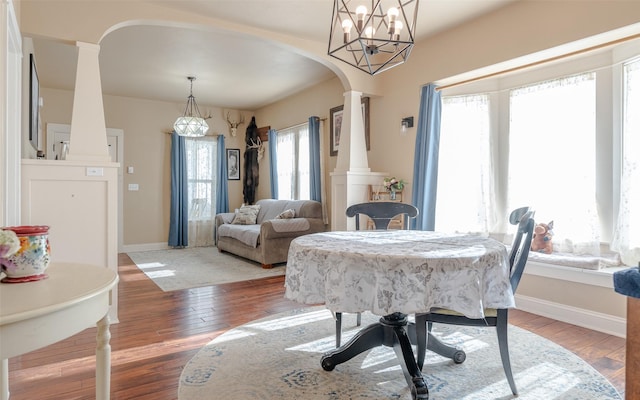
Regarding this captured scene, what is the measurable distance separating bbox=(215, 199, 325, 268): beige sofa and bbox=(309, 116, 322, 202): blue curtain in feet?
0.76

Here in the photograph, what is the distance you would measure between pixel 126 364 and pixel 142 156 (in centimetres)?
519

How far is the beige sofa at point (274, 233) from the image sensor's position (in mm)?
4914

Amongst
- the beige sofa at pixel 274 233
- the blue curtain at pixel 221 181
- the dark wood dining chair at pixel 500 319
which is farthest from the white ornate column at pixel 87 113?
the blue curtain at pixel 221 181

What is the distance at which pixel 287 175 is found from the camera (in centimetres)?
648

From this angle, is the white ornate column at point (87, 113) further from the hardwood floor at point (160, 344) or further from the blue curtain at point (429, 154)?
the blue curtain at point (429, 154)

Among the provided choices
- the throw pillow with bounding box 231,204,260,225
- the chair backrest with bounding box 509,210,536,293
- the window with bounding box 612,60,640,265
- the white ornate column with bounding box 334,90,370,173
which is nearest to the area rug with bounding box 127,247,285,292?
the throw pillow with bounding box 231,204,260,225

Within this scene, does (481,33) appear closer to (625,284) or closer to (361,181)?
(361,181)

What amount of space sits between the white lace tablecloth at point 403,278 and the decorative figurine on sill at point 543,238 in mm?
1908

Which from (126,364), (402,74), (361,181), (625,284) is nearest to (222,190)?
(361,181)

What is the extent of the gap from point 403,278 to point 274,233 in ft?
11.5

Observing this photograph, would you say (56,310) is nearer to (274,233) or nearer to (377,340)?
(377,340)

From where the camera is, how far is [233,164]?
297 inches

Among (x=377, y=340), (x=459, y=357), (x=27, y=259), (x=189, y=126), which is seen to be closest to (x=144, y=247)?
(x=189, y=126)

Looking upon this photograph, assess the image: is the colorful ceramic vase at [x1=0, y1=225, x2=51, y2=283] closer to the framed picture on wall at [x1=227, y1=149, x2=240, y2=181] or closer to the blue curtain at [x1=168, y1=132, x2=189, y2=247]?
the blue curtain at [x1=168, y1=132, x2=189, y2=247]
